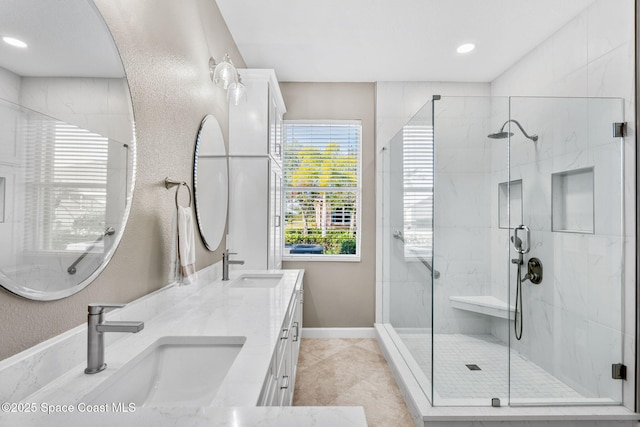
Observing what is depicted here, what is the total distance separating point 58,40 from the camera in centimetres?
91

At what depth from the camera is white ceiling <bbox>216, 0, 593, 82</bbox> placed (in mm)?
2314

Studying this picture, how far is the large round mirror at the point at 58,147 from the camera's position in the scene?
77cm

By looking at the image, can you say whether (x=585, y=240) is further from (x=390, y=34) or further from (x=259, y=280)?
A: (x=259, y=280)

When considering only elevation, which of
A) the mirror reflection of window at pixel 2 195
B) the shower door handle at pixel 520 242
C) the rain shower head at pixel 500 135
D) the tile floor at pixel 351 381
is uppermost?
the rain shower head at pixel 500 135

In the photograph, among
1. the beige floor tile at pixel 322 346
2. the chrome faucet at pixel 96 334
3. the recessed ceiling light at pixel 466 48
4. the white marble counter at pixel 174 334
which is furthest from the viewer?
the beige floor tile at pixel 322 346

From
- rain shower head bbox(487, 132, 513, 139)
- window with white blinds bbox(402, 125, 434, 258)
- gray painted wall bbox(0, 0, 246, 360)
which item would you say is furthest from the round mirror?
rain shower head bbox(487, 132, 513, 139)

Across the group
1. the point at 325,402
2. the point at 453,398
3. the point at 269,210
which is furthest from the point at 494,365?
the point at 269,210

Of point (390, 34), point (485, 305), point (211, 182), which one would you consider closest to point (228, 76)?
point (211, 182)

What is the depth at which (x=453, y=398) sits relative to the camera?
75.7 inches

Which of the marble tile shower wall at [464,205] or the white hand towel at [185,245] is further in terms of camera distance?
the marble tile shower wall at [464,205]

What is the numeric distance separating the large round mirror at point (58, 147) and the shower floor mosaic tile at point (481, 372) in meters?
1.95

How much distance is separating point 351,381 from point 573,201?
6.58 ft

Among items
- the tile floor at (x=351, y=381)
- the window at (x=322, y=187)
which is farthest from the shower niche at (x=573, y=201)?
the window at (x=322, y=187)

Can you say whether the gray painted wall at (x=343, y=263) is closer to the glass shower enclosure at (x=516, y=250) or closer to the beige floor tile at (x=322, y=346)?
the beige floor tile at (x=322, y=346)
